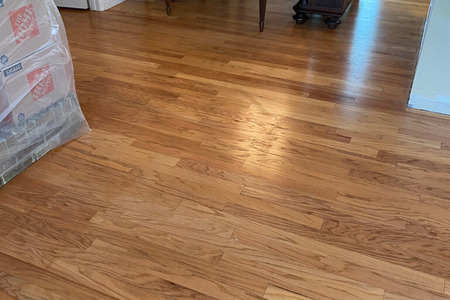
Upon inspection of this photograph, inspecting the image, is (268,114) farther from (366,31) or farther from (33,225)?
(366,31)

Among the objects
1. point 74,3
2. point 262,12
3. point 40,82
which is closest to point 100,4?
point 74,3

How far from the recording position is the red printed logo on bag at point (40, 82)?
6.19ft

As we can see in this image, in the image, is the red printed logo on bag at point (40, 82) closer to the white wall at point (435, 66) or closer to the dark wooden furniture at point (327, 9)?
the white wall at point (435, 66)

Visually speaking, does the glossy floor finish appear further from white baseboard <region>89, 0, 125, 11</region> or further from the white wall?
white baseboard <region>89, 0, 125, 11</region>

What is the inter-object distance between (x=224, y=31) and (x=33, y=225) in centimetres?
227

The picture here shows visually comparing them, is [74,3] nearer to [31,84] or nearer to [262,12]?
[262,12]

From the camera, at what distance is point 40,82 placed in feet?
6.33

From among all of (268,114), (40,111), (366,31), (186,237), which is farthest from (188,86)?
(366,31)

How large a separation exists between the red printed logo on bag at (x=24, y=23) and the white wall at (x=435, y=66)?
1.84 meters

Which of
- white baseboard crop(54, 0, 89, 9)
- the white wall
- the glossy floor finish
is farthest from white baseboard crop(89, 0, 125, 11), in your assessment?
the white wall

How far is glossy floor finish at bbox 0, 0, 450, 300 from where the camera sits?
1466 millimetres

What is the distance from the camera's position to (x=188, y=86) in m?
2.64

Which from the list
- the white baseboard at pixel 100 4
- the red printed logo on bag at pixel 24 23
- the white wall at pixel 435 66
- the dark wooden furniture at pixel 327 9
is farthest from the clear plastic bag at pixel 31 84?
the dark wooden furniture at pixel 327 9

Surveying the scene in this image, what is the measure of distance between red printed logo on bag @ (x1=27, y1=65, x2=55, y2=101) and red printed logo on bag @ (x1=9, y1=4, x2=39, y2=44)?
0.50 feet
